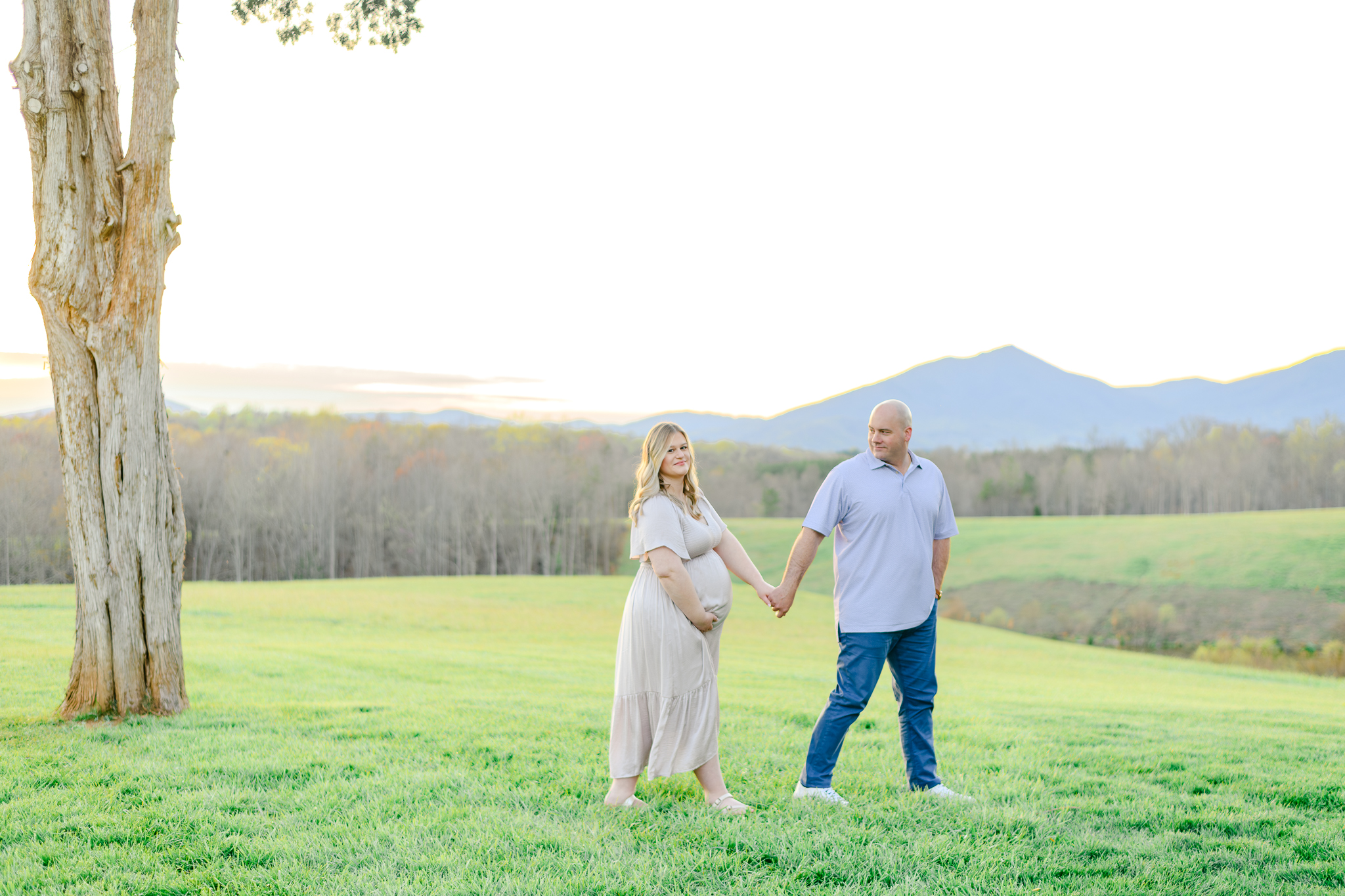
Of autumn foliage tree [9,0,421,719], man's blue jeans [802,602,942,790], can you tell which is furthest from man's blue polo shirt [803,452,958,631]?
autumn foliage tree [9,0,421,719]

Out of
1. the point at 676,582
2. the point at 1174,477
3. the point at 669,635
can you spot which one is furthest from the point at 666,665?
the point at 1174,477

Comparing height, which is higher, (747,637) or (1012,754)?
(1012,754)

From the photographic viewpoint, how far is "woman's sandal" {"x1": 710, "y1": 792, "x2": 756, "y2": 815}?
4.95 m

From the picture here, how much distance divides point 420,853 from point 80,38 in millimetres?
7804

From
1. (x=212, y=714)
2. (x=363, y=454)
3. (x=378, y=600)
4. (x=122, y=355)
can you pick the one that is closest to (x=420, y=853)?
(x=212, y=714)

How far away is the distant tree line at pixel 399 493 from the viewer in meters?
50.6

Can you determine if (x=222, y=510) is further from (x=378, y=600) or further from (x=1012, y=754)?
(x=1012, y=754)

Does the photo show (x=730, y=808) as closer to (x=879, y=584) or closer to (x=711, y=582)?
(x=711, y=582)

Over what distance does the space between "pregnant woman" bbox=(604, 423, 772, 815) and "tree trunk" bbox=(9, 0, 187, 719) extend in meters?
5.09

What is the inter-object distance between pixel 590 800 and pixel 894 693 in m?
2.04

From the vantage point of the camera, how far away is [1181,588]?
138 ft

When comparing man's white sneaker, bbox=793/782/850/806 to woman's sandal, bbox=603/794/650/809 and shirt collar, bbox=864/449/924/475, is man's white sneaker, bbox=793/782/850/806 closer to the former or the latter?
woman's sandal, bbox=603/794/650/809

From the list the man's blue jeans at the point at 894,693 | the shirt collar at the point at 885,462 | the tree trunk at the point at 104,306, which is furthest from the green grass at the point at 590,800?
the shirt collar at the point at 885,462

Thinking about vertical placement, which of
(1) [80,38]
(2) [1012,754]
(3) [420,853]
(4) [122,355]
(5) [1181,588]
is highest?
(1) [80,38]
